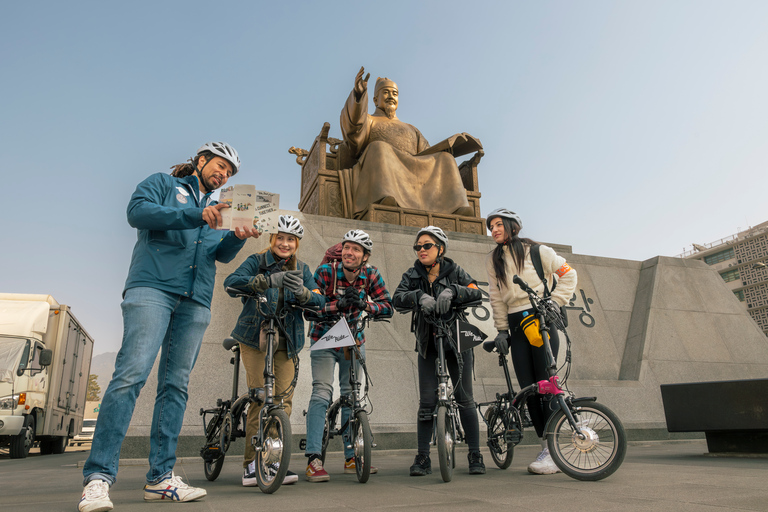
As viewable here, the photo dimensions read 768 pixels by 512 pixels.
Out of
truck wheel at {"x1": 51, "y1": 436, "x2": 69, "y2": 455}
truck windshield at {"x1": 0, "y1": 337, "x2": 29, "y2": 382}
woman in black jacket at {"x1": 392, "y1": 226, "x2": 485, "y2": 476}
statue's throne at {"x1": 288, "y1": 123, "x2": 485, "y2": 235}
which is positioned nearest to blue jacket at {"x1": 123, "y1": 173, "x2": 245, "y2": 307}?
woman in black jacket at {"x1": 392, "y1": 226, "x2": 485, "y2": 476}

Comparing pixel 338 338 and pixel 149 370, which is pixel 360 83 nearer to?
pixel 338 338

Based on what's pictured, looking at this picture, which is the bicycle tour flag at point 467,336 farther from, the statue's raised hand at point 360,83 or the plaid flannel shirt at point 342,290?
the statue's raised hand at point 360,83

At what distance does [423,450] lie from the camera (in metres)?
3.60

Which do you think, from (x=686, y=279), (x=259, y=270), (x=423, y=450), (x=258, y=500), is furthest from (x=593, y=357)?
(x=258, y=500)

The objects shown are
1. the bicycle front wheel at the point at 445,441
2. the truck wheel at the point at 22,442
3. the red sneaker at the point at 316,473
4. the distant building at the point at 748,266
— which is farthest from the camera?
the distant building at the point at 748,266

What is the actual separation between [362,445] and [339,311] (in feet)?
3.13

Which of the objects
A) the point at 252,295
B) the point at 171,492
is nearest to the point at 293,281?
the point at 252,295

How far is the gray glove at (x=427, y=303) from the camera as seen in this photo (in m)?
3.52

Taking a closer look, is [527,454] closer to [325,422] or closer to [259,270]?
[325,422]

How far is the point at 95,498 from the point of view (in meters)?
2.32

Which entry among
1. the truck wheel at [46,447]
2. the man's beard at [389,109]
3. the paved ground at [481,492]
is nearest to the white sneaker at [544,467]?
the paved ground at [481,492]

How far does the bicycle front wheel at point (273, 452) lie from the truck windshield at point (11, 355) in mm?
7477

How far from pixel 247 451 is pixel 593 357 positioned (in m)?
6.12

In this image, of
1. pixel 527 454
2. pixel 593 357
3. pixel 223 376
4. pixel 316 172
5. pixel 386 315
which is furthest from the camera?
pixel 316 172
